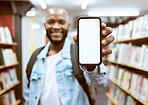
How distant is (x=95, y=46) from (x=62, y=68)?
1.14ft

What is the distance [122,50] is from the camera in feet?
5.66

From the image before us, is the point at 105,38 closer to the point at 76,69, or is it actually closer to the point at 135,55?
the point at 76,69

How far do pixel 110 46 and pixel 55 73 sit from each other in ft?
3.82

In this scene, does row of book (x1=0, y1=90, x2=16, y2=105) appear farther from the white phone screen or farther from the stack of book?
the white phone screen

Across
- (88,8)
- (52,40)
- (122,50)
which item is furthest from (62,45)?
(88,8)

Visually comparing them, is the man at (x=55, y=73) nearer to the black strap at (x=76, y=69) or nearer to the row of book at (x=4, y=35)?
the black strap at (x=76, y=69)

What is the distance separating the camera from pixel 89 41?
0.40m

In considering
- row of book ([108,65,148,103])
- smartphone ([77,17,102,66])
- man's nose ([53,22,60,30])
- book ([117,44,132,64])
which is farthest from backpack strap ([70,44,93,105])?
book ([117,44,132,64])

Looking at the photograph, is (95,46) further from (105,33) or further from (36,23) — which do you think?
(36,23)

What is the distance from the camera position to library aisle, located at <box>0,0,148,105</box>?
4.38 feet

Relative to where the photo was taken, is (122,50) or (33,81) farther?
(122,50)

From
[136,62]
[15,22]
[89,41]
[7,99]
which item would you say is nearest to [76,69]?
[89,41]

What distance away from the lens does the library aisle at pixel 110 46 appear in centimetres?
133

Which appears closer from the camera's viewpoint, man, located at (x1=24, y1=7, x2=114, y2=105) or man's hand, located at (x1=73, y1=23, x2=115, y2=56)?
man's hand, located at (x1=73, y1=23, x2=115, y2=56)
